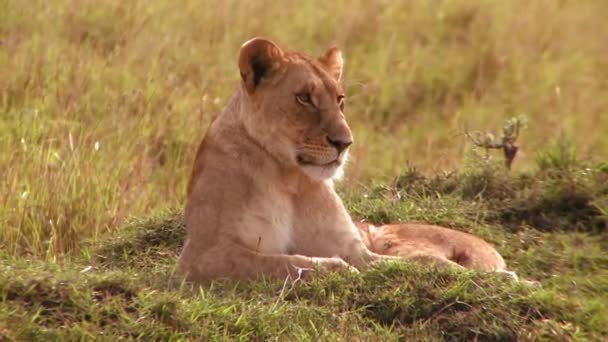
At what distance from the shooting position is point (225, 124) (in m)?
4.89

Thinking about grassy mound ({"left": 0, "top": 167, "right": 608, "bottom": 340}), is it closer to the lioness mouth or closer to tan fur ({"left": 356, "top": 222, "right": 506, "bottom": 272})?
tan fur ({"left": 356, "top": 222, "right": 506, "bottom": 272})

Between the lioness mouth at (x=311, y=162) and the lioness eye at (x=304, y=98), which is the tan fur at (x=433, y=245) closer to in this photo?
the lioness mouth at (x=311, y=162)

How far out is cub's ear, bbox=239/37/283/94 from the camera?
15.6 feet

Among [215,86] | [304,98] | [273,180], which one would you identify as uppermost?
[304,98]

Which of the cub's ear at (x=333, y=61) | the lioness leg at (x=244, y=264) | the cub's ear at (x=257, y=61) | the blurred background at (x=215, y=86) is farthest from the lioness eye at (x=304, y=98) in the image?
the blurred background at (x=215, y=86)

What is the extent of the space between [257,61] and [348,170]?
2430 millimetres

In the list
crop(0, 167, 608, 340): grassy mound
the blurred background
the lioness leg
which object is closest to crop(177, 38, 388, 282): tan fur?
the lioness leg

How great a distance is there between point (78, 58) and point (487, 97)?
111 inches

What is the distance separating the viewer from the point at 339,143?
467 cm

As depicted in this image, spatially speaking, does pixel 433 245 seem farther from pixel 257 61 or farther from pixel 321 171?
pixel 257 61

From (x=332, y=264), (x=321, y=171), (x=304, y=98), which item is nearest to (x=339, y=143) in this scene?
(x=321, y=171)

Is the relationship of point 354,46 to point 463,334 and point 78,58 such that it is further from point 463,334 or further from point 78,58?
point 463,334

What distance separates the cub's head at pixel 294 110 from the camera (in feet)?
15.4

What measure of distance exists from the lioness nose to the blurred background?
144 centimetres
